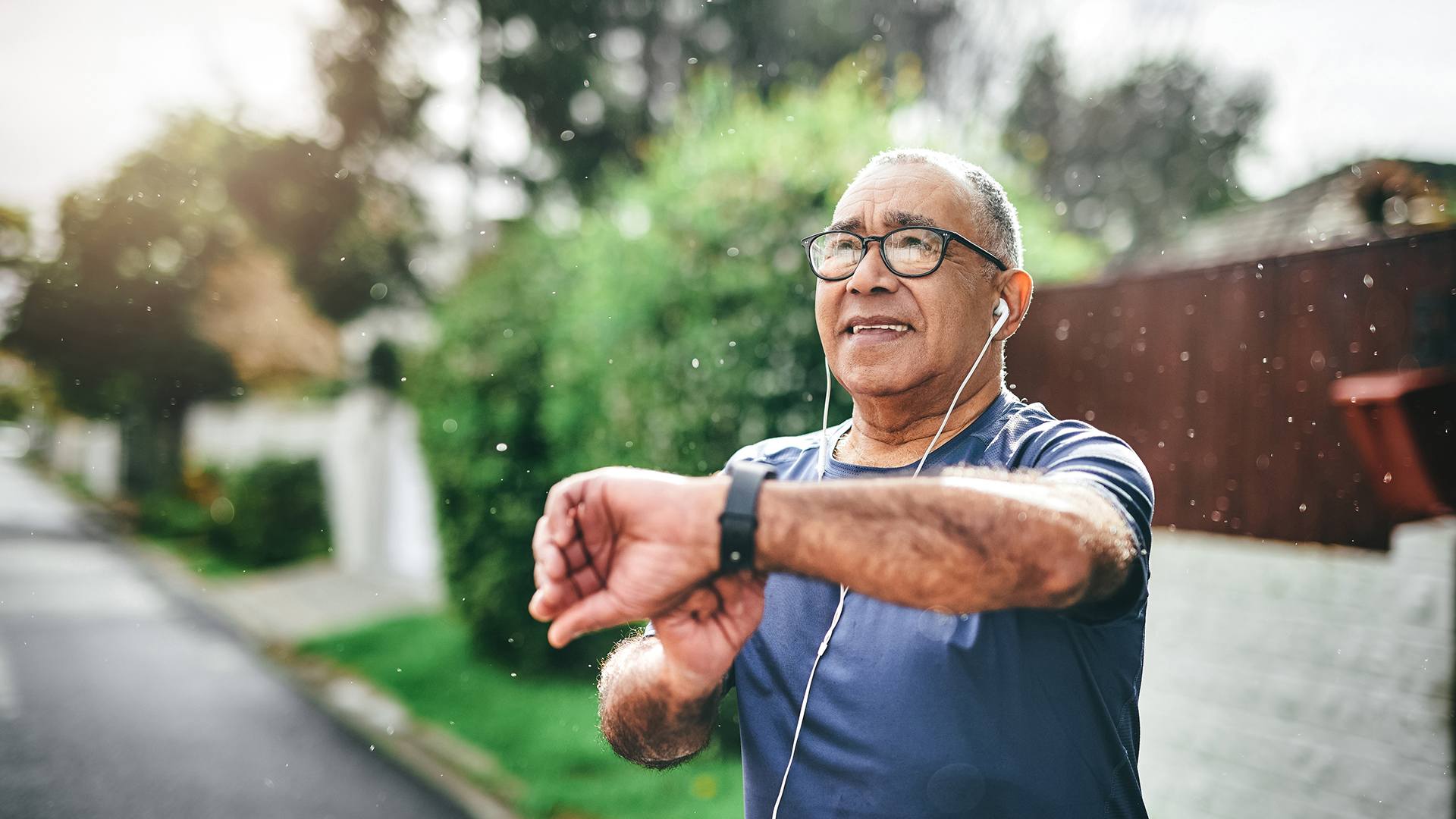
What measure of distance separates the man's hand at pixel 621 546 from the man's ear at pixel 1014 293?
2.84 feet

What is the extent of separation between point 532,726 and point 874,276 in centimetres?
449

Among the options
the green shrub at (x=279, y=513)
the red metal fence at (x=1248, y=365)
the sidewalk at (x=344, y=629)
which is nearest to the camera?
the red metal fence at (x=1248, y=365)

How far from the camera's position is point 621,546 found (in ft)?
3.23

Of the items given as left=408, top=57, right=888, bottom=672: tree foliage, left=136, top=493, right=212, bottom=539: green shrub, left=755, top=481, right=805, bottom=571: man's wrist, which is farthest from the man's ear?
left=136, top=493, right=212, bottom=539: green shrub

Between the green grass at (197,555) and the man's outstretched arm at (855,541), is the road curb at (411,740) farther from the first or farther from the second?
the green grass at (197,555)

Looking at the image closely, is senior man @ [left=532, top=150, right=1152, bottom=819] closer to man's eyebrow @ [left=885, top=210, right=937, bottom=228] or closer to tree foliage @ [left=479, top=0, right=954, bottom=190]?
man's eyebrow @ [left=885, top=210, right=937, bottom=228]

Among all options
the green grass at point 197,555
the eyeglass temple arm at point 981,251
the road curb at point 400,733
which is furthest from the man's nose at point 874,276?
the green grass at point 197,555

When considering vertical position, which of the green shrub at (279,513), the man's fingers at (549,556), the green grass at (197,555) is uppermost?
the man's fingers at (549,556)

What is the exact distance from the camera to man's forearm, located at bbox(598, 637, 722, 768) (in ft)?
4.59

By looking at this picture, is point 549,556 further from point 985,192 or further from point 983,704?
point 985,192

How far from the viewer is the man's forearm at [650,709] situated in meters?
1.40

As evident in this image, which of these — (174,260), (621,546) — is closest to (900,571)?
(621,546)

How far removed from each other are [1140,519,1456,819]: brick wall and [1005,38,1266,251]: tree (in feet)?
33.4

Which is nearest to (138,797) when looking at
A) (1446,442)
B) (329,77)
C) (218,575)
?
(1446,442)
